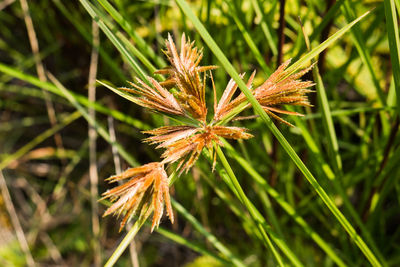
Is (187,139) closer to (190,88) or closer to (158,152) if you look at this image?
(190,88)

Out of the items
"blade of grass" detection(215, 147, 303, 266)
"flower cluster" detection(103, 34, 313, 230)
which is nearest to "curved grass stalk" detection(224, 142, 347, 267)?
"blade of grass" detection(215, 147, 303, 266)

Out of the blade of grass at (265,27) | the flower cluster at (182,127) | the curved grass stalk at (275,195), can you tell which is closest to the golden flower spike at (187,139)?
the flower cluster at (182,127)

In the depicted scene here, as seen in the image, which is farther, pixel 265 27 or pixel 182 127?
pixel 265 27

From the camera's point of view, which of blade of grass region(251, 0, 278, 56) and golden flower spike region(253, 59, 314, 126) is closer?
golden flower spike region(253, 59, 314, 126)

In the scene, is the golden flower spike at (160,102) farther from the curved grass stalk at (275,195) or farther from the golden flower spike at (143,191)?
the curved grass stalk at (275,195)

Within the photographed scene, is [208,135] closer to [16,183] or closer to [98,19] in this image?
[98,19]

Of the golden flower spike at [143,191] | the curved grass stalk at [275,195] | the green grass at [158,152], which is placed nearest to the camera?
the golden flower spike at [143,191]

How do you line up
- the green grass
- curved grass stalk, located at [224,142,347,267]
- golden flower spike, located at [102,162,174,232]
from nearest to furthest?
golden flower spike, located at [102,162,174,232] < curved grass stalk, located at [224,142,347,267] < the green grass

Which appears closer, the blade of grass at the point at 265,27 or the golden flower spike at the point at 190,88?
the golden flower spike at the point at 190,88

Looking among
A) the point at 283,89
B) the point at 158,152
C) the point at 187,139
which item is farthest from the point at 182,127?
the point at 158,152

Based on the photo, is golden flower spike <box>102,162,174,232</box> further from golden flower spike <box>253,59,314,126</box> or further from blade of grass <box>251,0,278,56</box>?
blade of grass <box>251,0,278,56</box>
